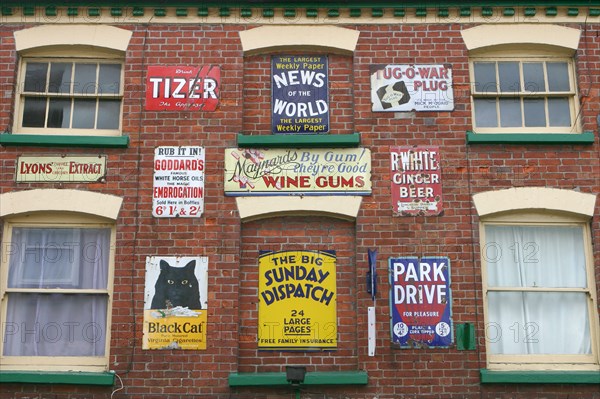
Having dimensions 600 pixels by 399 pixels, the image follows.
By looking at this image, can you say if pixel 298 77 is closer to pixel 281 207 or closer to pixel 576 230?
pixel 281 207

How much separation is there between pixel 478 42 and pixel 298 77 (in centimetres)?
235

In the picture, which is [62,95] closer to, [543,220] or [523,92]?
[523,92]

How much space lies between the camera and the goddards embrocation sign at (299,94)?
915cm

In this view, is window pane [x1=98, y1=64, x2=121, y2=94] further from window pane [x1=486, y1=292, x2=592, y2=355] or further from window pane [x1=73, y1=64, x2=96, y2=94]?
window pane [x1=486, y1=292, x2=592, y2=355]

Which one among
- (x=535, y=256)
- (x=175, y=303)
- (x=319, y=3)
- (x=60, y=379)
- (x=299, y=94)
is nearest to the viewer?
(x=60, y=379)

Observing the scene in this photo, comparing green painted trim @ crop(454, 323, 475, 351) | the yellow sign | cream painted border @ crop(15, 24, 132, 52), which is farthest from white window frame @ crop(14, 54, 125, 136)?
green painted trim @ crop(454, 323, 475, 351)

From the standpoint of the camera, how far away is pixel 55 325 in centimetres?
857

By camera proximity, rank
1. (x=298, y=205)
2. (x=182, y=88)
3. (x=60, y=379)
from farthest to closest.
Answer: (x=182, y=88) → (x=298, y=205) → (x=60, y=379)

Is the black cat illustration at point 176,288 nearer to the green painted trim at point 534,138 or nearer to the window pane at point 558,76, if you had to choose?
the green painted trim at point 534,138

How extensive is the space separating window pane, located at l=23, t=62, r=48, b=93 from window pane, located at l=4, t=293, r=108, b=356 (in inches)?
104

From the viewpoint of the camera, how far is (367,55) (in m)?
9.27

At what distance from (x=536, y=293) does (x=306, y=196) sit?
3006 millimetres

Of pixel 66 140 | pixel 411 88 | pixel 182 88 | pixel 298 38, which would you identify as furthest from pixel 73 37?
pixel 411 88

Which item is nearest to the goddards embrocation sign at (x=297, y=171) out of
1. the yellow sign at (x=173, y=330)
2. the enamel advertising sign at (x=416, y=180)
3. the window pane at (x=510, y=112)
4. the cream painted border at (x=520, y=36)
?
the enamel advertising sign at (x=416, y=180)
